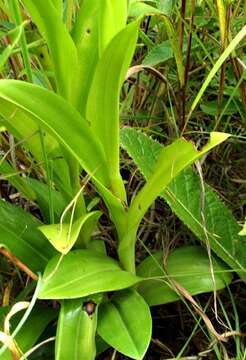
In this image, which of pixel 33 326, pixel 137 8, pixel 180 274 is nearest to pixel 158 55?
pixel 137 8

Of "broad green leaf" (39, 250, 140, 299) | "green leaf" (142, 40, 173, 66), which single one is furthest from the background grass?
"broad green leaf" (39, 250, 140, 299)

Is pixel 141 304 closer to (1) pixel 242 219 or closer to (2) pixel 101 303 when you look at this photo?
(2) pixel 101 303

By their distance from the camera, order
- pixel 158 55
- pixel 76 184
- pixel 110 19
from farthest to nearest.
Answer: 1. pixel 158 55
2. pixel 76 184
3. pixel 110 19

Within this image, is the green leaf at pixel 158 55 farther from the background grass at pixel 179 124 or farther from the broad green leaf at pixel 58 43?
the broad green leaf at pixel 58 43

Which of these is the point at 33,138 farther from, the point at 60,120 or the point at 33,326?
the point at 33,326

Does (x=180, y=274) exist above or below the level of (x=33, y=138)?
below

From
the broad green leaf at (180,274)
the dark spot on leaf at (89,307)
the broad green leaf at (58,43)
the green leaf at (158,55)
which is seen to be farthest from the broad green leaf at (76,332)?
the green leaf at (158,55)

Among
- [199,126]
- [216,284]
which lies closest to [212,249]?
[216,284]
